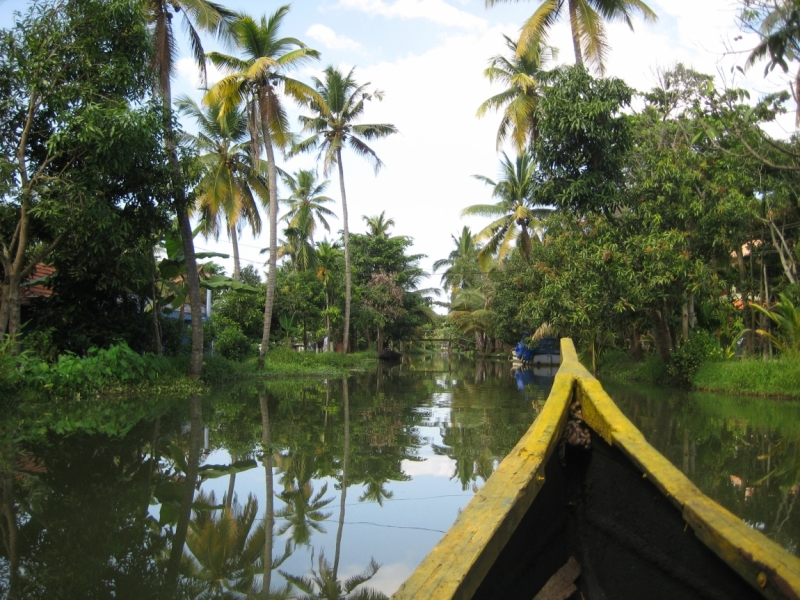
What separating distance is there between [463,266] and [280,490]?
35.4 m

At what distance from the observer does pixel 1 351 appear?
977 cm

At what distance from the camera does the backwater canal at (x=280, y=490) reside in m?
3.81

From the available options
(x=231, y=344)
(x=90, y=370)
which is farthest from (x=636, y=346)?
(x=90, y=370)

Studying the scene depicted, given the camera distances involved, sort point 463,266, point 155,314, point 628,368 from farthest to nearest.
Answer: point 463,266, point 628,368, point 155,314

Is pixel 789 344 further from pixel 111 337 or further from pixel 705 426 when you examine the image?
pixel 111 337

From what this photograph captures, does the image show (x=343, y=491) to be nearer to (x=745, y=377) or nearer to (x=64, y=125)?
(x=64, y=125)

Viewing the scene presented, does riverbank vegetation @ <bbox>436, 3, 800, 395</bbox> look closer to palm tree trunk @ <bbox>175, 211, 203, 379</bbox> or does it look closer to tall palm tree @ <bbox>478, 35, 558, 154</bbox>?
tall palm tree @ <bbox>478, 35, 558, 154</bbox>

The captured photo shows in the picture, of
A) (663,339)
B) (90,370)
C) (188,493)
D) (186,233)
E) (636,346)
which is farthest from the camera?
(636,346)

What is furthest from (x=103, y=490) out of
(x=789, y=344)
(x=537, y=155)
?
(x=789, y=344)

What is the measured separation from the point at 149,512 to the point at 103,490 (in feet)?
2.69

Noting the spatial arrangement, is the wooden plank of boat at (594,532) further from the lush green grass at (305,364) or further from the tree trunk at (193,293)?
the lush green grass at (305,364)

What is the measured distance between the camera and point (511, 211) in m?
25.3

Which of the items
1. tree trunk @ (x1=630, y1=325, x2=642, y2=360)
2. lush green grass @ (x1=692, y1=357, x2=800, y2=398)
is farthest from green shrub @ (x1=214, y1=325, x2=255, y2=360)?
lush green grass @ (x1=692, y1=357, x2=800, y2=398)

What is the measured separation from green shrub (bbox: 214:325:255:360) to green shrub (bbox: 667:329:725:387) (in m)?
13.9
